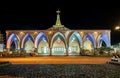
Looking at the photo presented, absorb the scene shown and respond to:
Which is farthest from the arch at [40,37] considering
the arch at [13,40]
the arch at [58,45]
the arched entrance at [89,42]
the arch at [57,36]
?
the arched entrance at [89,42]

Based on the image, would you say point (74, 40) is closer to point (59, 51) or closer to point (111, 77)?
point (59, 51)

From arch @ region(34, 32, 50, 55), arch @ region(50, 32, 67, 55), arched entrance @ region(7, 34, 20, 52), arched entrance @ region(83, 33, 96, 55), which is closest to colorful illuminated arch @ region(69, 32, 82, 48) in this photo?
arched entrance @ region(83, 33, 96, 55)

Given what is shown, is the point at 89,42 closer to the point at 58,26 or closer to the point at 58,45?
the point at 58,45

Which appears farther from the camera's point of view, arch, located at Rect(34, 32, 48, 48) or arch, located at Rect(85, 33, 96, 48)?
arch, located at Rect(85, 33, 96, 48)

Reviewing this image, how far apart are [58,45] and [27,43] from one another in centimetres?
778

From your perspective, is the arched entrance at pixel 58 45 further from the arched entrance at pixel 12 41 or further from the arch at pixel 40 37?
the arched entrance at pixel 12 41

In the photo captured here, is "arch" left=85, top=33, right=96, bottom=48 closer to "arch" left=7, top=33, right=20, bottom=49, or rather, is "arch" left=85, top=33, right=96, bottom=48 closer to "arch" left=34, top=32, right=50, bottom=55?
"arch" left=34, top=32, right=50, bottom=55

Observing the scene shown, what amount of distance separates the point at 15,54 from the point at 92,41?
2147cm

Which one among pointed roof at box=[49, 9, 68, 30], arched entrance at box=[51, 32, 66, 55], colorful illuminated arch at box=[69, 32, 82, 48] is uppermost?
pointed roof at box=[49, 9, 68, 30]

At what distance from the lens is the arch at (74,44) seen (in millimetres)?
64438

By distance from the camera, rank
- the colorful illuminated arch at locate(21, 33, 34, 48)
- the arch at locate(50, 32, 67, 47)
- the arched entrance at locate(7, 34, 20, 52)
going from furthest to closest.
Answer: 1. the colorful illuminated arch at locate(21, 33, 34, 48)
2. the arched entrance at locate(7, 34, 20, 52)
3. the arch at locate(50, 32, 67, 47)

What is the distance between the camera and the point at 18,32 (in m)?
62.6

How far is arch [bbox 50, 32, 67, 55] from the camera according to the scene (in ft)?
210

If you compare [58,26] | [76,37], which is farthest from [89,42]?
[58,26]
